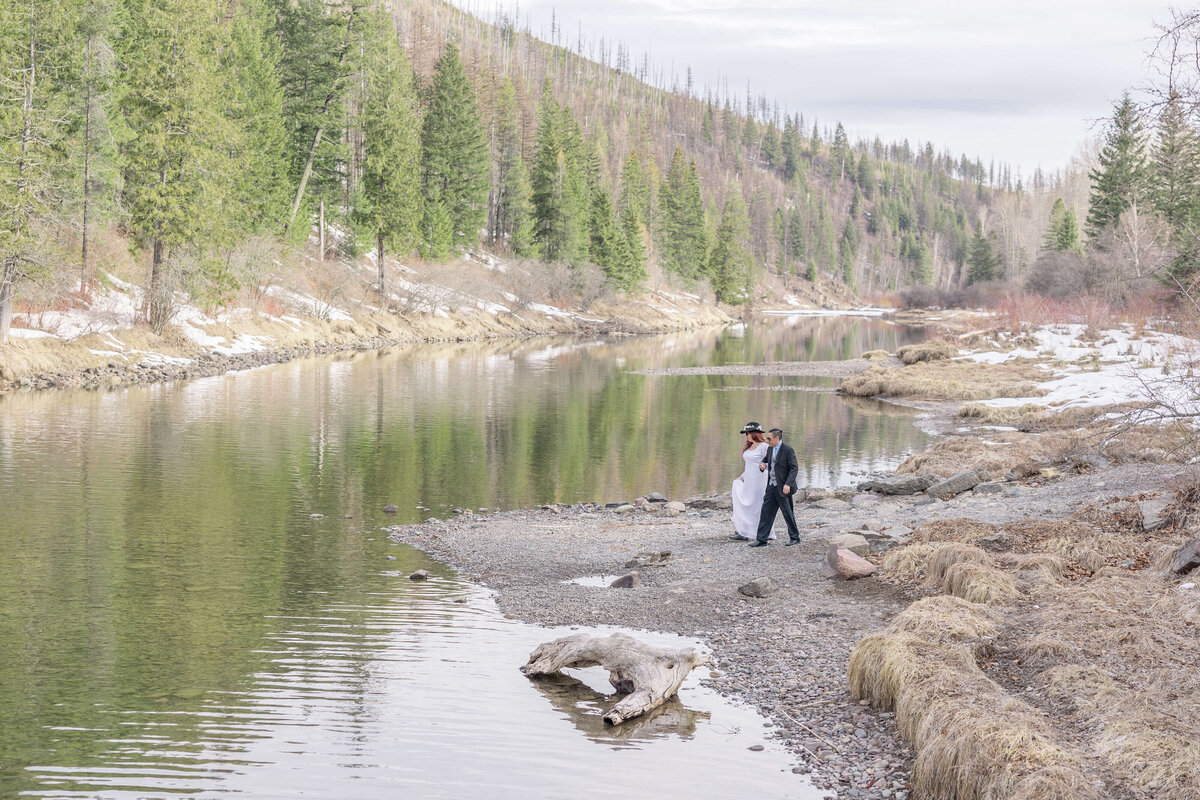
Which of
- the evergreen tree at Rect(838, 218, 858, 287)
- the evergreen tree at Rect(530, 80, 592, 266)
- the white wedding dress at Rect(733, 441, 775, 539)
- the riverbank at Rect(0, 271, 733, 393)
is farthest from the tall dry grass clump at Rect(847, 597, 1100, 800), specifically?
the evergreen tree at Rect(838, 218, 858, 287)

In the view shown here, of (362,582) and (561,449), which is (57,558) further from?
(561,449)

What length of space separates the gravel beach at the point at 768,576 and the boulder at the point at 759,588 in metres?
0.10

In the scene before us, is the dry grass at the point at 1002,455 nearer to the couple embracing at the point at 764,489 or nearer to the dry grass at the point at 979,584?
the couple embracing at the point at 764,489

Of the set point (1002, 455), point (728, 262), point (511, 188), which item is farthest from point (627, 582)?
point (728, 262)

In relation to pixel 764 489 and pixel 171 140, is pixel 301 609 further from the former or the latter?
pixel 171 140

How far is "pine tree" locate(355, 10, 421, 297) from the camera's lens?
66.9 meters

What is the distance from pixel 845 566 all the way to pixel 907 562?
2.72 feet

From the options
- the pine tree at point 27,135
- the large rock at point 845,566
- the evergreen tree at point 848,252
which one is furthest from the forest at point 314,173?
the evergreen tree at point 848,252

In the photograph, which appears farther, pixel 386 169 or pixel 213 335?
pixel 386 169

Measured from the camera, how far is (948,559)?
42.9ft

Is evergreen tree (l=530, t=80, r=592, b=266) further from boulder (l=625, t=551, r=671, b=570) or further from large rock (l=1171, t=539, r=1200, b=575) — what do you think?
large rock (l=1171, t=539, r=1200, b=575)

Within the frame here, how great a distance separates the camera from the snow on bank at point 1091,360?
32875 millimetres

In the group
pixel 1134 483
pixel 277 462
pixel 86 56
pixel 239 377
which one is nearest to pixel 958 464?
pixel 1134 483

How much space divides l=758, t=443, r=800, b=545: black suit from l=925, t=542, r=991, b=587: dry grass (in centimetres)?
323
